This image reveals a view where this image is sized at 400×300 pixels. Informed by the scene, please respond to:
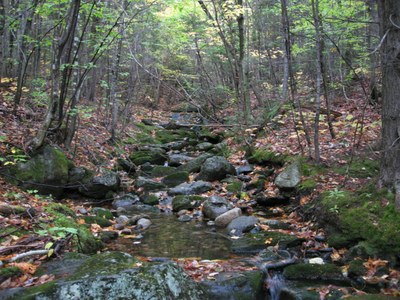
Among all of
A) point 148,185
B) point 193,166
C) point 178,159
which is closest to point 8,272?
point 148,185

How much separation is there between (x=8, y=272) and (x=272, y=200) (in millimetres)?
→ 6389

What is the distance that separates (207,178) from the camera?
1171 centimetres

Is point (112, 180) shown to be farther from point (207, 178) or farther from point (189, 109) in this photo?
point (189, 109)

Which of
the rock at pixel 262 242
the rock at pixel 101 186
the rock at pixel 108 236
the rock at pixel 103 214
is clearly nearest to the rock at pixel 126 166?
the rock at pixel 101 186

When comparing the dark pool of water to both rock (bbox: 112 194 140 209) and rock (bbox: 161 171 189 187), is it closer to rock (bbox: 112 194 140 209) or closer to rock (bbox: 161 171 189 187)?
rock (bbox: 112 194 140 209)

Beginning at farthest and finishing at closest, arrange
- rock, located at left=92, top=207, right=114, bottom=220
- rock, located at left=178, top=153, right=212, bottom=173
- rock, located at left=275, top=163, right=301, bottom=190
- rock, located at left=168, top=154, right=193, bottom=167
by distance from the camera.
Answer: rock, located at left=168, top=154, right=193, bottom=167
rock, located at left=178, top=153, right=212, bottom=173
rock, located at left=275, top=163, right=301, bottom=190
rock, located at left=92, top=207, right=114, bottom=220

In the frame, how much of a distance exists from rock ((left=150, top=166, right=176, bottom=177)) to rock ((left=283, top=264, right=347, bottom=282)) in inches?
313

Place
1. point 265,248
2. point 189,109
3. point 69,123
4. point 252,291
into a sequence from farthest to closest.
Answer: point 189,109, point 69,123, point 265,248, point 252,291

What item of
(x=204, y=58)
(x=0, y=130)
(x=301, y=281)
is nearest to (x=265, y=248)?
(x=301, y=281)

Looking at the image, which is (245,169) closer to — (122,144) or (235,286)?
(122,144)

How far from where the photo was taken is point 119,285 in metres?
3.58

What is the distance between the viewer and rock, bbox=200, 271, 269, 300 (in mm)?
4680

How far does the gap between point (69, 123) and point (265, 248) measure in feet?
25.4

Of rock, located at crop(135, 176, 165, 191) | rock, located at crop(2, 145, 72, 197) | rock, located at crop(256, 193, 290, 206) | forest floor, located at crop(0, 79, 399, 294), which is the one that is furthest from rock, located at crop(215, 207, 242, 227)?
rock, located at crop(2, 145, 72, 197)
